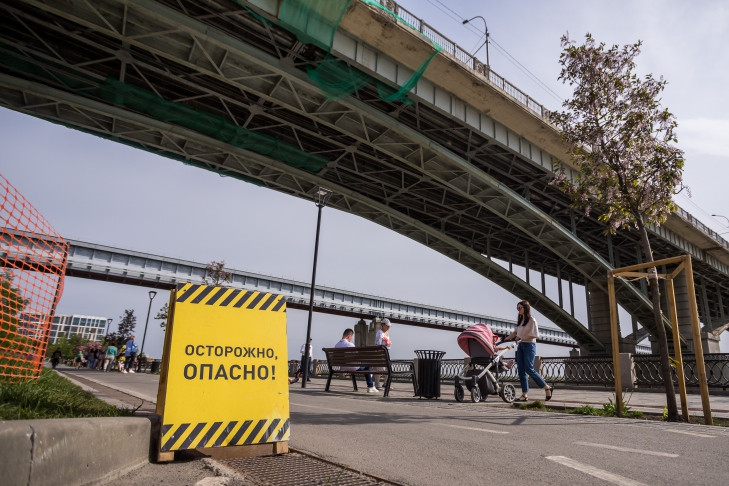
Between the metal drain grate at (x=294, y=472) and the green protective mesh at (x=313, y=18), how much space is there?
14.9m

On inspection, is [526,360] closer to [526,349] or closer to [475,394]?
[526,349]

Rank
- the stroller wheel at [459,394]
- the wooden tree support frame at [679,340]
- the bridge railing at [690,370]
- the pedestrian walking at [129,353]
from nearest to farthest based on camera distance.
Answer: the wooden tree support frame at [679,340], the stroller wheel at [459,394], the bridge railing at [690,370], the pedestrian walking at [129,353]

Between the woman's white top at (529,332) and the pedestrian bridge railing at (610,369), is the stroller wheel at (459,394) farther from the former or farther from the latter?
the pedestrian bridge railing at (610,369)

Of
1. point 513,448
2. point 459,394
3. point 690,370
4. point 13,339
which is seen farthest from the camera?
point 690,370

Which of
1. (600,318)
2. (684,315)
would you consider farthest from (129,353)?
(684,315)

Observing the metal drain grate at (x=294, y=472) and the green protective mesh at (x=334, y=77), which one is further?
the green protective mesh at (x=334, y=77)

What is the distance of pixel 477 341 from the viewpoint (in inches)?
380

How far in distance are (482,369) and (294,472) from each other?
23.0ft

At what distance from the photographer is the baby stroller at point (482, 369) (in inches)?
361

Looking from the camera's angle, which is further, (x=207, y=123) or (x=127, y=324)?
(x=127, y=324)

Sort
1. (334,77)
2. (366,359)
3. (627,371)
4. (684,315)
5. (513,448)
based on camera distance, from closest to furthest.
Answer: (513,448) < (366,359) < (627,371) < (334,77) < (684,315)

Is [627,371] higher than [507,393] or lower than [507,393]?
higher

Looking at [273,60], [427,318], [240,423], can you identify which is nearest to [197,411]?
[240,423]

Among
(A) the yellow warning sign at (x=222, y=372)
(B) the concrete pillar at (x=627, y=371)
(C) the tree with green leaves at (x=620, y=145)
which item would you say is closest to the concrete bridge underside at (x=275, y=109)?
(B) the concrete pillar at (x=627, y=371)
